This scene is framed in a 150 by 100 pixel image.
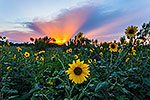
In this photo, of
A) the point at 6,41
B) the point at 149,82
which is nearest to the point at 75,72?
the point at 149,82

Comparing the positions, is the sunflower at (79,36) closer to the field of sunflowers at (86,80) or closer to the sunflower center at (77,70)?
the field of sunflowers at (86,80)

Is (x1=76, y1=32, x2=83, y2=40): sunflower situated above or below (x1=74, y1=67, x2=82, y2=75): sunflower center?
above

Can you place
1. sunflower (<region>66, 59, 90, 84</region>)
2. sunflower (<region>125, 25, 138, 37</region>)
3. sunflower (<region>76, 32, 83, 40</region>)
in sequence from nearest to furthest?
1. sunflower (<region>66, 59, 90, 84</region>)
2. sunflower (<region>125, 25, 138, 37</region>)
3. sunflower (<region>76, 32, 83, 40</region>)

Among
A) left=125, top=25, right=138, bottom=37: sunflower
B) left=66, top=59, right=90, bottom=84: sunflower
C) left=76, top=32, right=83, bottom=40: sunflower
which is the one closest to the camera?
left=66, top=59, right=90, bottom=84: sunflower

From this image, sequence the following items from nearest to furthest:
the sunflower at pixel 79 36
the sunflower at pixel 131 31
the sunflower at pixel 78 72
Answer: the sunflower at pixel 78 72 → the sunflower at pixel 131 31 → the sunflower at pixel 79 36

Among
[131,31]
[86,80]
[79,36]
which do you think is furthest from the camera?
Answer: [79,36]

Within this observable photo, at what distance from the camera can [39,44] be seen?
866cm

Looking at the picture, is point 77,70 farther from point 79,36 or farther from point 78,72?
point 79,36

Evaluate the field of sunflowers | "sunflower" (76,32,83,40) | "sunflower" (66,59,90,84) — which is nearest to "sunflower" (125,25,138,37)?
the field of sunflowers

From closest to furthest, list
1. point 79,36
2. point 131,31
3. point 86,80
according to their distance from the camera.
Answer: point 86,80 → point 131,31 → point 79,36

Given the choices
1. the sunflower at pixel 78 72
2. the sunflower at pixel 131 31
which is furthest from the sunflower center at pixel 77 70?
the sunflower at pixel 131 31

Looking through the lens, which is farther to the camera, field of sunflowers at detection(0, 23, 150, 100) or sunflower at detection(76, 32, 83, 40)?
sunflower at detection(76, 32, 83, 40)

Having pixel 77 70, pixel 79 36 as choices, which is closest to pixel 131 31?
pixel 79 36

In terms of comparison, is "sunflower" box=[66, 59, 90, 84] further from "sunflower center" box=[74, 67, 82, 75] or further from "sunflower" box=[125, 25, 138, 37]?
"sunflower" box=[125, 25, 138, 37]
